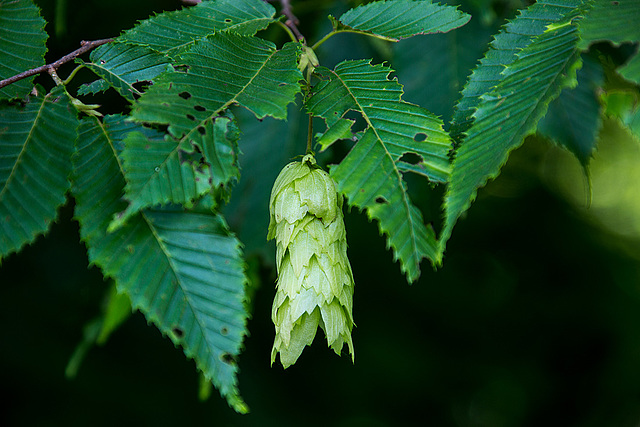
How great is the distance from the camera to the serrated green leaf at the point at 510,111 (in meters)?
0.68

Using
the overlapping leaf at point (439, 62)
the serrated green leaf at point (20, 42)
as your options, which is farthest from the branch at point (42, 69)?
the overlapping leaf at point (439, 62)

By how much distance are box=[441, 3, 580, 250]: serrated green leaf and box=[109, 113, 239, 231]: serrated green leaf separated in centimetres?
31

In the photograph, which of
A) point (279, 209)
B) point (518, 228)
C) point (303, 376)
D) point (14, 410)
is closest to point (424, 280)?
point (518, 228)

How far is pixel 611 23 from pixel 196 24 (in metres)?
0.62

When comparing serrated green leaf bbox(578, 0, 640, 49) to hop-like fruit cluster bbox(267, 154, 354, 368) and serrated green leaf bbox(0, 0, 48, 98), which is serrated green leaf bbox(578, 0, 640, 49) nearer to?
hop-like fruit cluster bbox(267, 154, 354, 368)

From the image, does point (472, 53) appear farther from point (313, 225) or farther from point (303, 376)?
point (303, 376)

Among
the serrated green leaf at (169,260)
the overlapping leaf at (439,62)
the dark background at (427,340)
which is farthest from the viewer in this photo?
the dark background at (427,340)

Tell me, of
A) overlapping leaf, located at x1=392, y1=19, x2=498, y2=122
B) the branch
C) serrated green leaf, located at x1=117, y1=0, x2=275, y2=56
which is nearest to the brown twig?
serrated green leaf, located at x1=117, y1=0, x2=275, y2=56

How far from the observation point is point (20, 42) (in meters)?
0.90

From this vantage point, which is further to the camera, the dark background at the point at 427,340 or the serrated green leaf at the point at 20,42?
the dark background at the point at 427,340

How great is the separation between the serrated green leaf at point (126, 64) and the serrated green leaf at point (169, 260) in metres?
0.08

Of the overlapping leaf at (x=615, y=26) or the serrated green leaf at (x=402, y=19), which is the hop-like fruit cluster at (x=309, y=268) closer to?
the serrated green leaf at (x=402, y=19)

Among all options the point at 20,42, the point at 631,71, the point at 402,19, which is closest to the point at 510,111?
the point at 631,71

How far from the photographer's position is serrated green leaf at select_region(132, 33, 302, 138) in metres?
0.70
